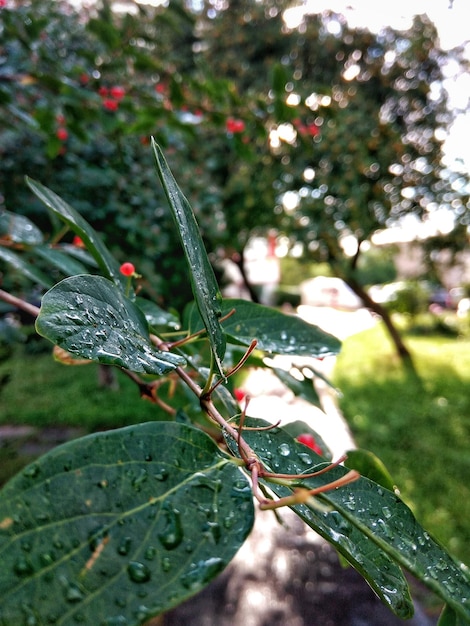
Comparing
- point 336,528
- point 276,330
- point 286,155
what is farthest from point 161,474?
point 286,155

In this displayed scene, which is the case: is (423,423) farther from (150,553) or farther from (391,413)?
(150,553)

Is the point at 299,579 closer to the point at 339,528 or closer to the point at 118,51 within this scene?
the point at 339,528

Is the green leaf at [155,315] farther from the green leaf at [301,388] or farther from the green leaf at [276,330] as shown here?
the green leaf at [301,388]

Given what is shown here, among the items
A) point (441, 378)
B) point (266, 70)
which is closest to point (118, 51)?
point (266, 70)

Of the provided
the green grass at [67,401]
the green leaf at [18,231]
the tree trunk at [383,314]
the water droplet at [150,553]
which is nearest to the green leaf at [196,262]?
the water droplet at [150,553]

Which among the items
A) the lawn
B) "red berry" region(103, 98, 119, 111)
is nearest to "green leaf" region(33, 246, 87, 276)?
"red berry" region(103, 98, 119, 111)

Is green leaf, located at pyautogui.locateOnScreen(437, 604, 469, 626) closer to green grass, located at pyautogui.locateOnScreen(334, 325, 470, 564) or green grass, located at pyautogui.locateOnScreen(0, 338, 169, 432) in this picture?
green grass, located at pyautogui.locateOnScreen(334, 325, 470, 564)
